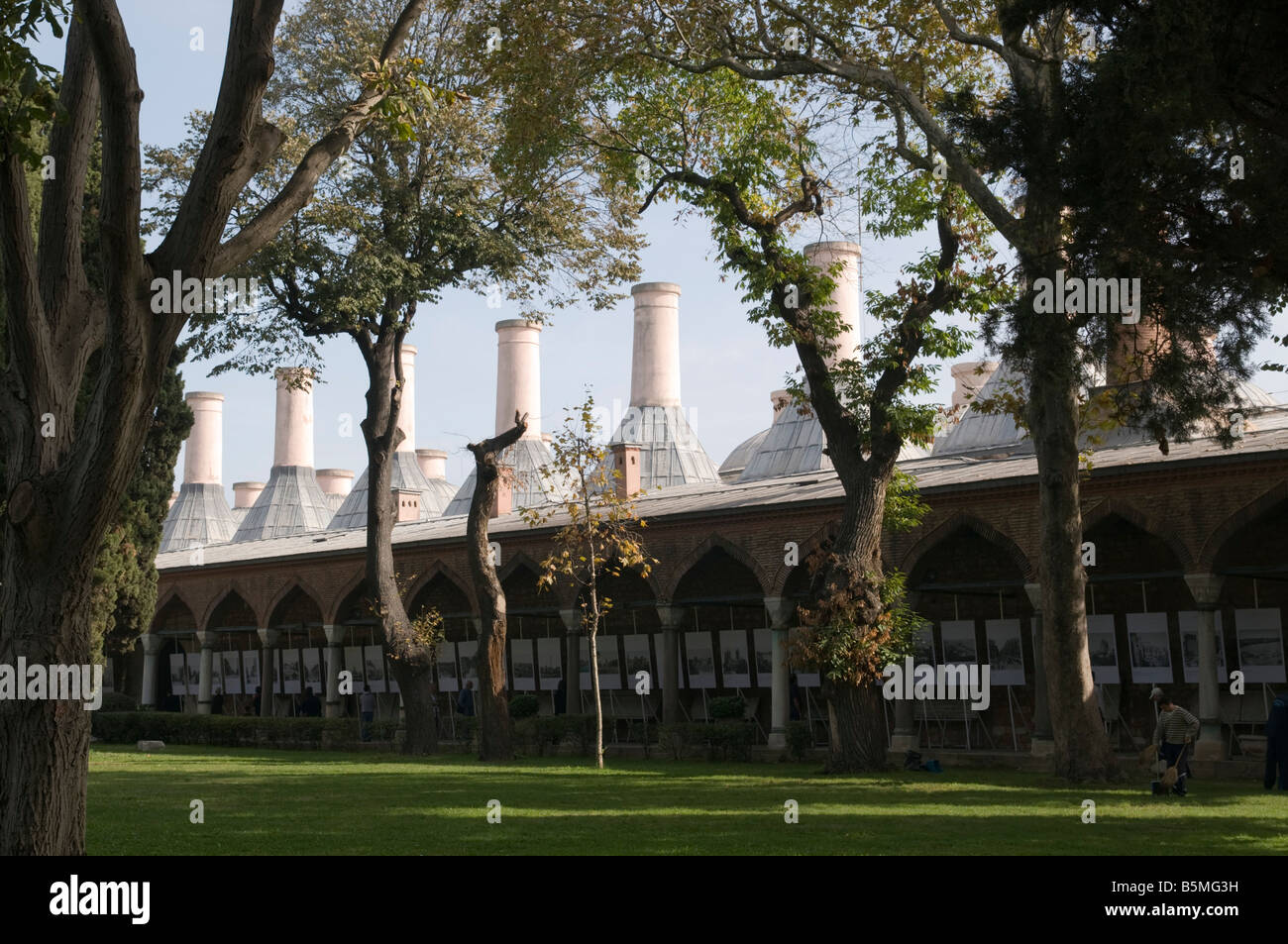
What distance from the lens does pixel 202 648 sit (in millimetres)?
37781

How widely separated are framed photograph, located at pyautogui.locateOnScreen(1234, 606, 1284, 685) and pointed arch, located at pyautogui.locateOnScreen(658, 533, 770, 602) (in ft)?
25.6

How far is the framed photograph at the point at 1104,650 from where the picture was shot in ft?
77.3

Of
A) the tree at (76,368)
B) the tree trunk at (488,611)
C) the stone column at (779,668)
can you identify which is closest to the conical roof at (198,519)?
the tree trunk at (488,611)

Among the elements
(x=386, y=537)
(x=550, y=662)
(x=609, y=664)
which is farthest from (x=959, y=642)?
(x=386, y=537)

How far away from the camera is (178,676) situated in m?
41.3

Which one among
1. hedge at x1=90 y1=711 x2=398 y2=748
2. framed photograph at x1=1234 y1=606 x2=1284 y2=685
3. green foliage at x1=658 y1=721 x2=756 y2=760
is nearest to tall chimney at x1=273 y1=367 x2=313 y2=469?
hedge at x1=90 y1=711 x2=398 y2=748

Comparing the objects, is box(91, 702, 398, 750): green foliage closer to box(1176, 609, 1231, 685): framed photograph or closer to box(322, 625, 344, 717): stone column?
box(322, 625, 344, 717): stone column

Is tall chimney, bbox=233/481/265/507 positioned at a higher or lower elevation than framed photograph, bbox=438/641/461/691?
higher

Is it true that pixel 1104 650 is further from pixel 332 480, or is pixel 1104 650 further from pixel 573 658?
pixel 332 480

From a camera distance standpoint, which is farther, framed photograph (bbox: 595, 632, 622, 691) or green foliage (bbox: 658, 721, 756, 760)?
framed photograph (bbox: 595, 632, 622, 691)

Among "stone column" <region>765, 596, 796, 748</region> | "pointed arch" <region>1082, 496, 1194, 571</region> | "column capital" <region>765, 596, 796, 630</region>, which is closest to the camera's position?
"pointed arch" <region>1082, 496, 1194, 571</region>

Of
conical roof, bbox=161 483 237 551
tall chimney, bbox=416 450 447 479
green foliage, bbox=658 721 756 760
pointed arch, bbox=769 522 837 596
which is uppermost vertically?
tall chimney, bbox=416 450 447 479

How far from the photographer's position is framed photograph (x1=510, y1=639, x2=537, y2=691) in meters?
32.6

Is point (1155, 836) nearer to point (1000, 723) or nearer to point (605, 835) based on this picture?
point (605, 835)
